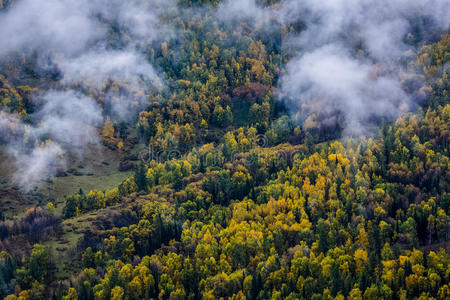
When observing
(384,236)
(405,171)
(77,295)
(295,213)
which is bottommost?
(77,295)

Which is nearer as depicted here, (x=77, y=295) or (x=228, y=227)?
(x=77, y=295)

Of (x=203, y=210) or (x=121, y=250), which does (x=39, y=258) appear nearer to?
(x=121, y=250)

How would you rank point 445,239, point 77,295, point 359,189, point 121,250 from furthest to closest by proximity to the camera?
point 359,189, point 121,250, point 445,239, point 77,295

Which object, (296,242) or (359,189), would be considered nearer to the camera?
(296,242)

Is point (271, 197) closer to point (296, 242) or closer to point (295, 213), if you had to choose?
point (295, 213)

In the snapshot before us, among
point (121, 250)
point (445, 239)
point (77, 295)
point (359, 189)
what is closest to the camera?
point (77, 295)

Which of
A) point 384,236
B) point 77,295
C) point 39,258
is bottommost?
point 77,295

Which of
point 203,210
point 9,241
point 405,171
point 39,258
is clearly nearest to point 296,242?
point 203,210

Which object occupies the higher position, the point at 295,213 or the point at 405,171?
the point at 405,171

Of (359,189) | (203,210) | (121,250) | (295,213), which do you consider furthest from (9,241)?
(359,189)
